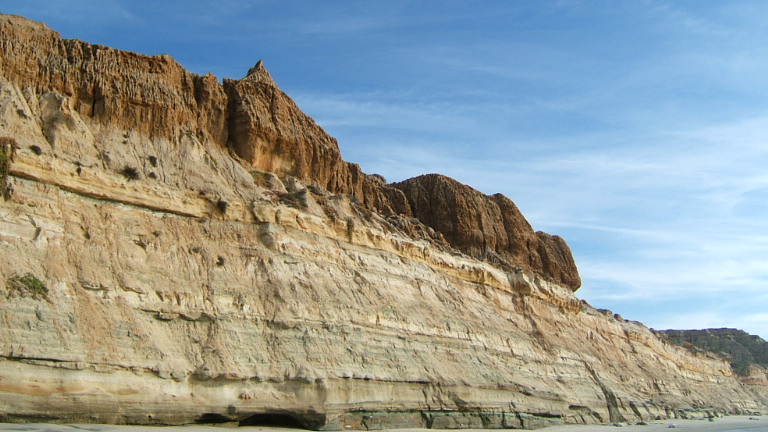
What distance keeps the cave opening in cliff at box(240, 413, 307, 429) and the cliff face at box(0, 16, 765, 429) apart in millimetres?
156

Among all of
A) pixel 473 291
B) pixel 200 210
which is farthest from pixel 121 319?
pixel 473 291

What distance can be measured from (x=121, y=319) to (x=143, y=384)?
1.75 m

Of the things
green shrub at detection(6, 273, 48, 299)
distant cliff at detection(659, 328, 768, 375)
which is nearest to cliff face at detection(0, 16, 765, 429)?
green shrub at detection(6, 273, 48, 299)

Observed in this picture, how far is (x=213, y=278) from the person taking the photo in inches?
837

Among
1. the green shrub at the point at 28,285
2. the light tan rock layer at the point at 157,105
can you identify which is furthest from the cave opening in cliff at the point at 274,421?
the light tan rock layer at the point at 157,105

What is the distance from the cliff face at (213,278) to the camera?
1731 centimetres

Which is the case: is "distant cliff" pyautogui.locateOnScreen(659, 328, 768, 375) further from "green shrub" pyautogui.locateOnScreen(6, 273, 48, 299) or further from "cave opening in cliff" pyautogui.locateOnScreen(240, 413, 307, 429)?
"green shrub" pyautogui.locateOnScreen(6, 273, 48, 299)

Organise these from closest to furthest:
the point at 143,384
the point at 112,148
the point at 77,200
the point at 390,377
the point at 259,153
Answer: the point at 143,384
the point at 77,200
the point at 112,148
the point at 390,377
the point at 259,153

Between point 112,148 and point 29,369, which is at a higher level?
point 112,148

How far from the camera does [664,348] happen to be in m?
58.8

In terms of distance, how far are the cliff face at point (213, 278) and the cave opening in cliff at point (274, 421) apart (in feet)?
0.51

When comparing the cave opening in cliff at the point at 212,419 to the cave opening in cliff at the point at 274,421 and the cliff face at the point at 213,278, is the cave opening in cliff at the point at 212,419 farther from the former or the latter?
the cave opening in cliff at the point at 274,421

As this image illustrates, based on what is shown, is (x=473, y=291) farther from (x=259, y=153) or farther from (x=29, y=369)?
(x=29, y=369)

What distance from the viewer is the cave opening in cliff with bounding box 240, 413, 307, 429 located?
2042cm
